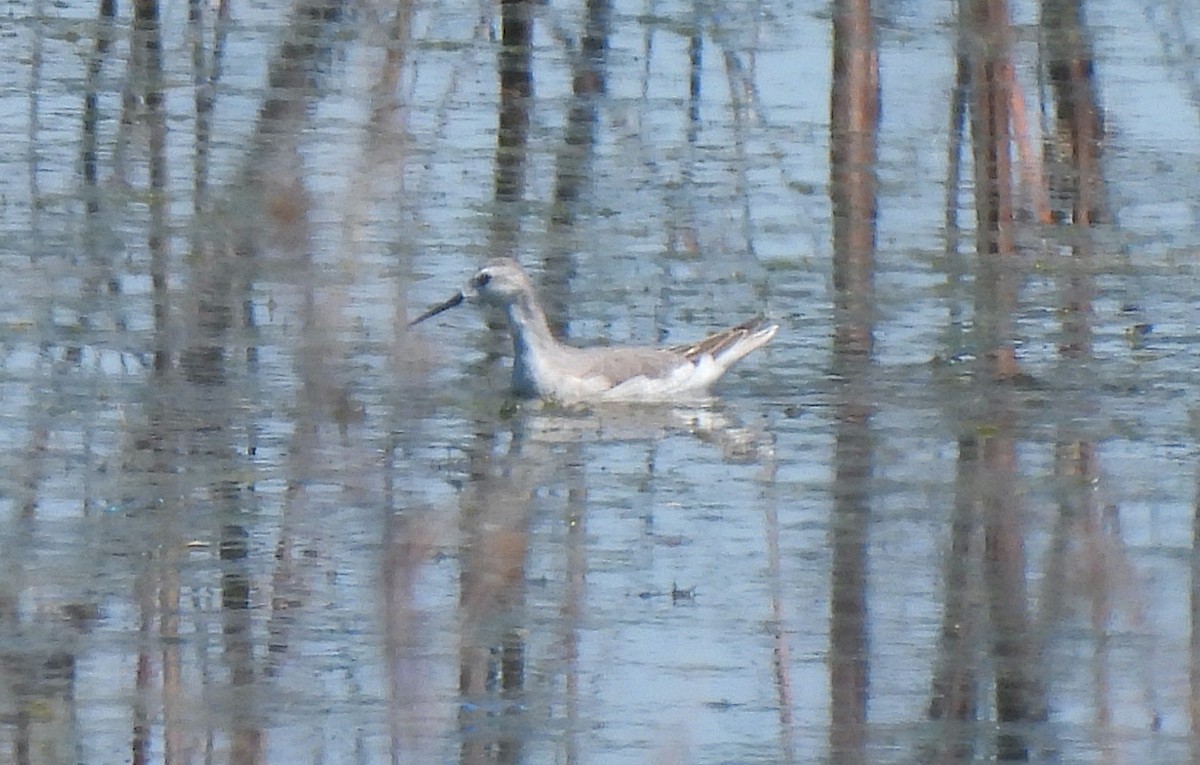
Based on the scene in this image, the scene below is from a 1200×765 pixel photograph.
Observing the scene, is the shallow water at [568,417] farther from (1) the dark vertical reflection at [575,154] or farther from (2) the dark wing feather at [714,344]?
(2) the dark wing feather at [714,344]

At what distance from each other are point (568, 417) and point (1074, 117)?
489cm

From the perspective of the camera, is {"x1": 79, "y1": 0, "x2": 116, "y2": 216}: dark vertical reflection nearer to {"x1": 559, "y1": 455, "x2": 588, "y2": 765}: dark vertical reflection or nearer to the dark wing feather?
the dark wing feather

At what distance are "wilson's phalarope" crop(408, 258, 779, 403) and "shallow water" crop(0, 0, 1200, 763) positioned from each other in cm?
10

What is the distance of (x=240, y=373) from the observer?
10.2 meters

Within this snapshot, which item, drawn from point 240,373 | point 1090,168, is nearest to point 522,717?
point 240,373

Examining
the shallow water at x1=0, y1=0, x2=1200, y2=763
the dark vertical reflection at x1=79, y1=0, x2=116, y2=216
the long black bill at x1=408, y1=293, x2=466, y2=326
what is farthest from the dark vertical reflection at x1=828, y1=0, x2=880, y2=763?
the dark vertical reflection at x1=79, y1=0, x2=116, y2=216

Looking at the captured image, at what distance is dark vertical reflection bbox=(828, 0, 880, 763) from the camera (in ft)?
24.4

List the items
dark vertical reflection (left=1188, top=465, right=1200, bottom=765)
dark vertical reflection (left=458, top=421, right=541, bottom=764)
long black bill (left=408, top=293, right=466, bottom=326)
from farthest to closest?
1. long black bill (left=408, top=293, right=466, bottom=326)
2. dark vertical reflection (left=1188, top=465, right=1200, bottom=765)
3. dark vertical reflection (left=458, top=421, right=541, bottom=764)

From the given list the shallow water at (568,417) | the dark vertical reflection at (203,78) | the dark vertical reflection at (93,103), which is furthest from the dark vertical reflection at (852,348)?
the dark vertical reflection at (93,103)

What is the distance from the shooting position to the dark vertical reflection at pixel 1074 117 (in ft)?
Result: 43.2

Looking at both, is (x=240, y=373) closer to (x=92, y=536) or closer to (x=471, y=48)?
(x=92, y=536)

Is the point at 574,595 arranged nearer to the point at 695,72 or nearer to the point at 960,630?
the point at 960,630

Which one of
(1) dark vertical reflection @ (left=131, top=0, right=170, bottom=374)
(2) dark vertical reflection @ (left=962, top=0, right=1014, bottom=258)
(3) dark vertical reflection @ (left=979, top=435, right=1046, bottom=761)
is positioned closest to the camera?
(3) dark vertical reflection @ (left=979, top=435, right=1046, bottom=761)

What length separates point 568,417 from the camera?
10.2 metres
